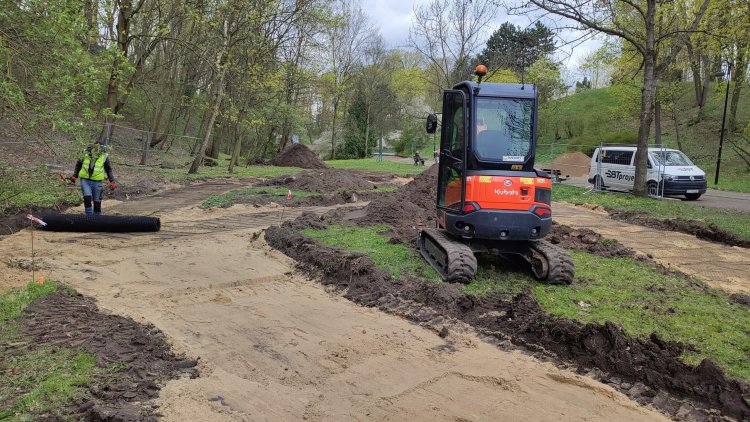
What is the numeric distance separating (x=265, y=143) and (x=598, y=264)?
41906 millimetres

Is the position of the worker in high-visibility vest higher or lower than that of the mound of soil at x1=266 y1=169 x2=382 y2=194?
higher

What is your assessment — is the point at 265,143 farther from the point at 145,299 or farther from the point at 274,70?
the point at 145,299

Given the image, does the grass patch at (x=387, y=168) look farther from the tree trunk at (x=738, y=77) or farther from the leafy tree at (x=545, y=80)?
the tree trunk at (x=738, y=77)

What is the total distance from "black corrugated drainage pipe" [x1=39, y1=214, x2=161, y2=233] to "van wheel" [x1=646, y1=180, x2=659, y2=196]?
673 inches

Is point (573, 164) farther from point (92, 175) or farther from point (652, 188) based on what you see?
point (92, 175)

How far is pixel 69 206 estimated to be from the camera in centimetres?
1380

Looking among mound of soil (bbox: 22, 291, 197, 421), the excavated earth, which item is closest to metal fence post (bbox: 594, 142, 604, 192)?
the excavated earth

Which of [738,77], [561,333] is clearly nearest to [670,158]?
[738,77]

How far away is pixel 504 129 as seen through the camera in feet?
25.9

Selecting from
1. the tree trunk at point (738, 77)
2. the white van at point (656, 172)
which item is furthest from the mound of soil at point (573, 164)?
the white van at point (656, 172)

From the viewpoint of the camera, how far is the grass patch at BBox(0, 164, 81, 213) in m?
9.43

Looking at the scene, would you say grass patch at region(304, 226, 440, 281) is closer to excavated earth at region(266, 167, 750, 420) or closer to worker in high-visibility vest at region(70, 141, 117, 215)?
excavated earth at region(266, 167, 750, 420)

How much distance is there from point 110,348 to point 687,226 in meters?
13.2

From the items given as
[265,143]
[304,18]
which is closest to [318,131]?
[265,143]
